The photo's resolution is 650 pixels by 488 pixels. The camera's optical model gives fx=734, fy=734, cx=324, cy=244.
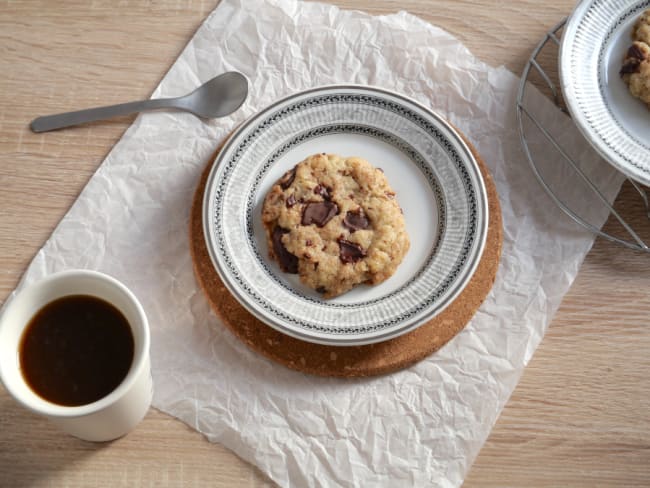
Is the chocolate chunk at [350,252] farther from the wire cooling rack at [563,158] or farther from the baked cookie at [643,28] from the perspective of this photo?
the baked cookie at [643,28]

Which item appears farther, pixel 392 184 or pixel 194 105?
pixel 194 105

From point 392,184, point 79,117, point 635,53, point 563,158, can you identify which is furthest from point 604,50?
point 79,117

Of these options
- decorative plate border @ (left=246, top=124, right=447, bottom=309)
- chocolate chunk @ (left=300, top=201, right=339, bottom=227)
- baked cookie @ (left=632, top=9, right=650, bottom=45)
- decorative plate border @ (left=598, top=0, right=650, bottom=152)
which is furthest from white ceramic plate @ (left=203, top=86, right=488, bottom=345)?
baked cookie @ (left=632, top=9, right=650, bottom=45)

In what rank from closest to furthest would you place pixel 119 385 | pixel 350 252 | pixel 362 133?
1. pixel 119 385
2. pixel 350 252
3. pixel 362 133

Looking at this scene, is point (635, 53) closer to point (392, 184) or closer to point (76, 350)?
point (392, 184)

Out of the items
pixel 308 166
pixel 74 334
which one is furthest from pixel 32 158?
pixel 308 166

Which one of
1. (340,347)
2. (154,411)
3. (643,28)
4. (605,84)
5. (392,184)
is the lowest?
(154,411)

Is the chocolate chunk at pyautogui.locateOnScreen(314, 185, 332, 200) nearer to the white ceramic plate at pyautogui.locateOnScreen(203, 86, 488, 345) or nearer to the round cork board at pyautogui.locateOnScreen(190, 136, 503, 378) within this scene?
the white ceramic plate at pyautogui.locateOnScreen(203, 86, 488, 345)

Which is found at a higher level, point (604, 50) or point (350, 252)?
point (604, 50)
